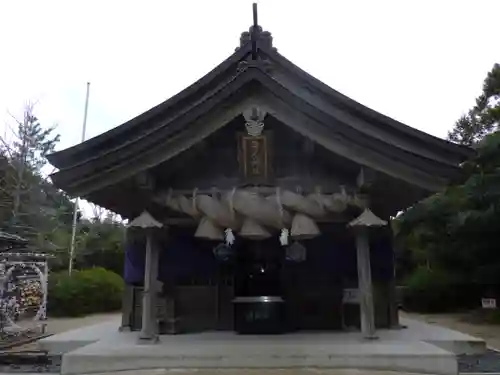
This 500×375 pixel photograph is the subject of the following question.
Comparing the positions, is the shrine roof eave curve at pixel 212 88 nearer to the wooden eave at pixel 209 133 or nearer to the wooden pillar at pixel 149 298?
the wooden eave at pixel 209 133

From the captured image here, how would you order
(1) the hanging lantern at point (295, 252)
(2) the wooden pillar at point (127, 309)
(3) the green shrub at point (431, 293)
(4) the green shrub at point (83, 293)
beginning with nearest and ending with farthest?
(1) the hanging lantern at point (295, 252) < (2) the wooden pillar at point (127, 309) < (3) the green shrub at point (431, 293) < (4) the green shrub at point (83, 293)

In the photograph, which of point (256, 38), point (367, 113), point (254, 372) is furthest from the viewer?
point (256, 38)

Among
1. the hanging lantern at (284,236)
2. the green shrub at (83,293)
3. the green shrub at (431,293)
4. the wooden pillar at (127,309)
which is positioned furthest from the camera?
the green shrub at (83,293)

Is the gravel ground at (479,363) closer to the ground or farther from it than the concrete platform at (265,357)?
closer to the ground

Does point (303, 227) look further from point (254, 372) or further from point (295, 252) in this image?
point (254, 372)

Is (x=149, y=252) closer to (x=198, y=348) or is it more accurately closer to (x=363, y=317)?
(x=198, y=348)

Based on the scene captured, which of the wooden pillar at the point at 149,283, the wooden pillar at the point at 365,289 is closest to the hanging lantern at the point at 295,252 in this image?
the wooden pillar at the point at 365,289

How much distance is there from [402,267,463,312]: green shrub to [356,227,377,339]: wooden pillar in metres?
17.4

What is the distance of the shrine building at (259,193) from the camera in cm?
688

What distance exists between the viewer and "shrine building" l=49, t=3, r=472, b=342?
6.88m

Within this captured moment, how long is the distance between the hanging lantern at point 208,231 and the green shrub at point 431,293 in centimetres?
1843

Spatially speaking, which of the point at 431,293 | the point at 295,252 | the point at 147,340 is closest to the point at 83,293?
the point at 431,293

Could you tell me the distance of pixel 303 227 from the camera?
684 centimetres

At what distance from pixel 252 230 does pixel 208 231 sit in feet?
2.07
